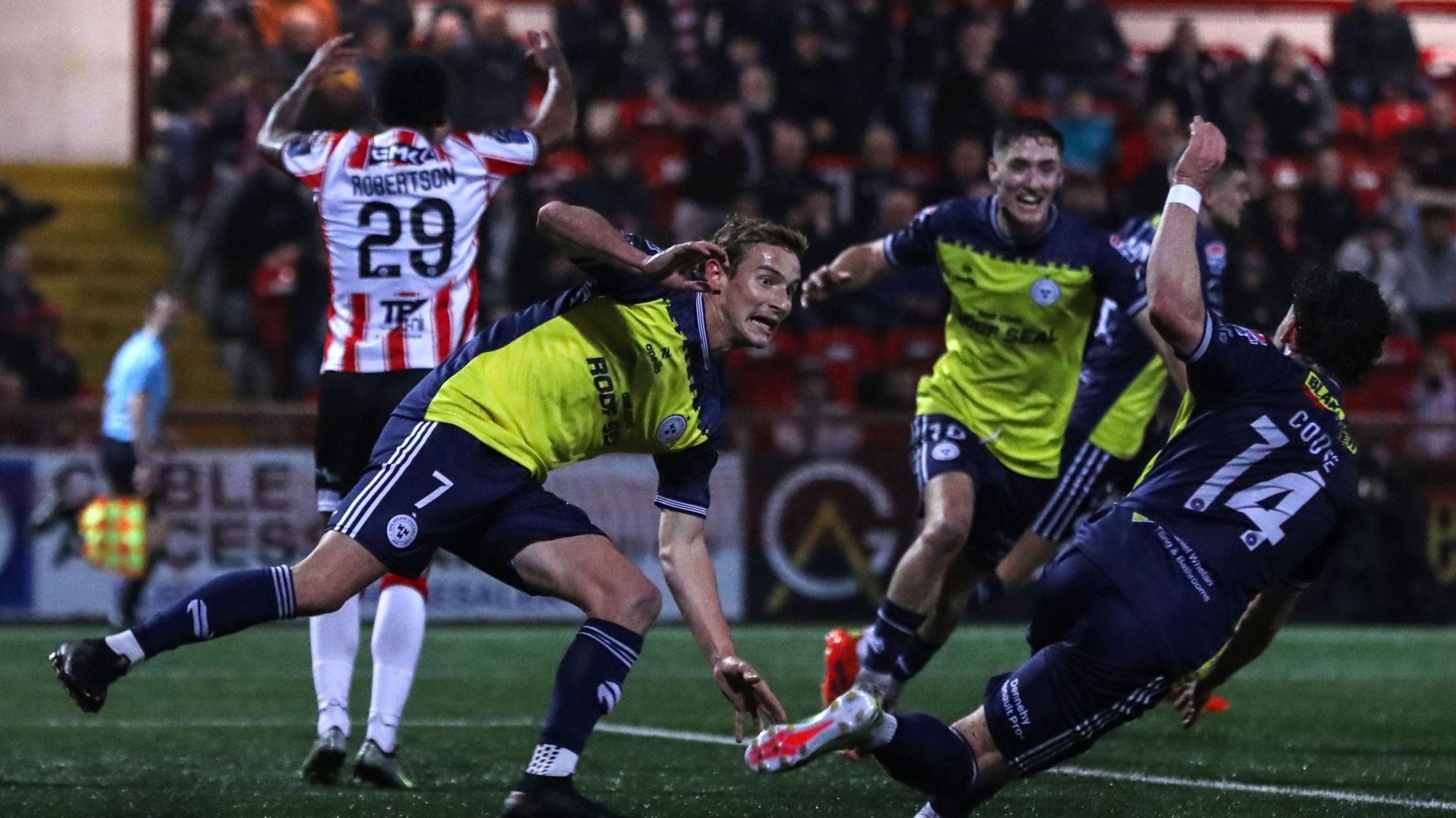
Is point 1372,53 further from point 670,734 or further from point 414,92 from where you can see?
point 414,92

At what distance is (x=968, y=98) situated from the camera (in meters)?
16.4

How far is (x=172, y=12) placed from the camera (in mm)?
16484

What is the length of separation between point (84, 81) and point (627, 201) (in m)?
5.66

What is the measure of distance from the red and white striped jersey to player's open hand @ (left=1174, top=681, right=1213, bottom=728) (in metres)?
2.64

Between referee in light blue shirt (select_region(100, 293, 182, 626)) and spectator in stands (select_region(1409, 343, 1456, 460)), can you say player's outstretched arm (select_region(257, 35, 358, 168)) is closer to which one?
referee in light blue shirt (select_region(100, 293, 182, 626))

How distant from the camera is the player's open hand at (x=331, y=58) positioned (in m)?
7.11

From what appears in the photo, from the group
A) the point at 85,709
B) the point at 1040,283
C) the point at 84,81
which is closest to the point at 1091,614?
the point at 85,709

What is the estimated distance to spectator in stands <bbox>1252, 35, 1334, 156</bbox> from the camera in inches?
690

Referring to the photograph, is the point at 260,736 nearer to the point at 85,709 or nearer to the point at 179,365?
the point at 85,709

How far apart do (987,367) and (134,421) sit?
6650 mm

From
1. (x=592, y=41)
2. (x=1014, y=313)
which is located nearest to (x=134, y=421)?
(x=592, y=41)

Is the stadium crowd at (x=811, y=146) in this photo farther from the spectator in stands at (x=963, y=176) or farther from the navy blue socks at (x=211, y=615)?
the navy blue socks at (x=211, y=615)

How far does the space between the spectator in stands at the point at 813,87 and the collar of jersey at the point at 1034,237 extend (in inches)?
330

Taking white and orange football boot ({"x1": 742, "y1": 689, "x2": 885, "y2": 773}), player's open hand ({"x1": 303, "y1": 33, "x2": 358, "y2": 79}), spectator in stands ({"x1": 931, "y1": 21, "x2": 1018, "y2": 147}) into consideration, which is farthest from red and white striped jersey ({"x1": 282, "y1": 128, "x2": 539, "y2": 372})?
spectator in stands ({"x1": 931, "y1": 21, "x2": 1018, "y2": 147})
